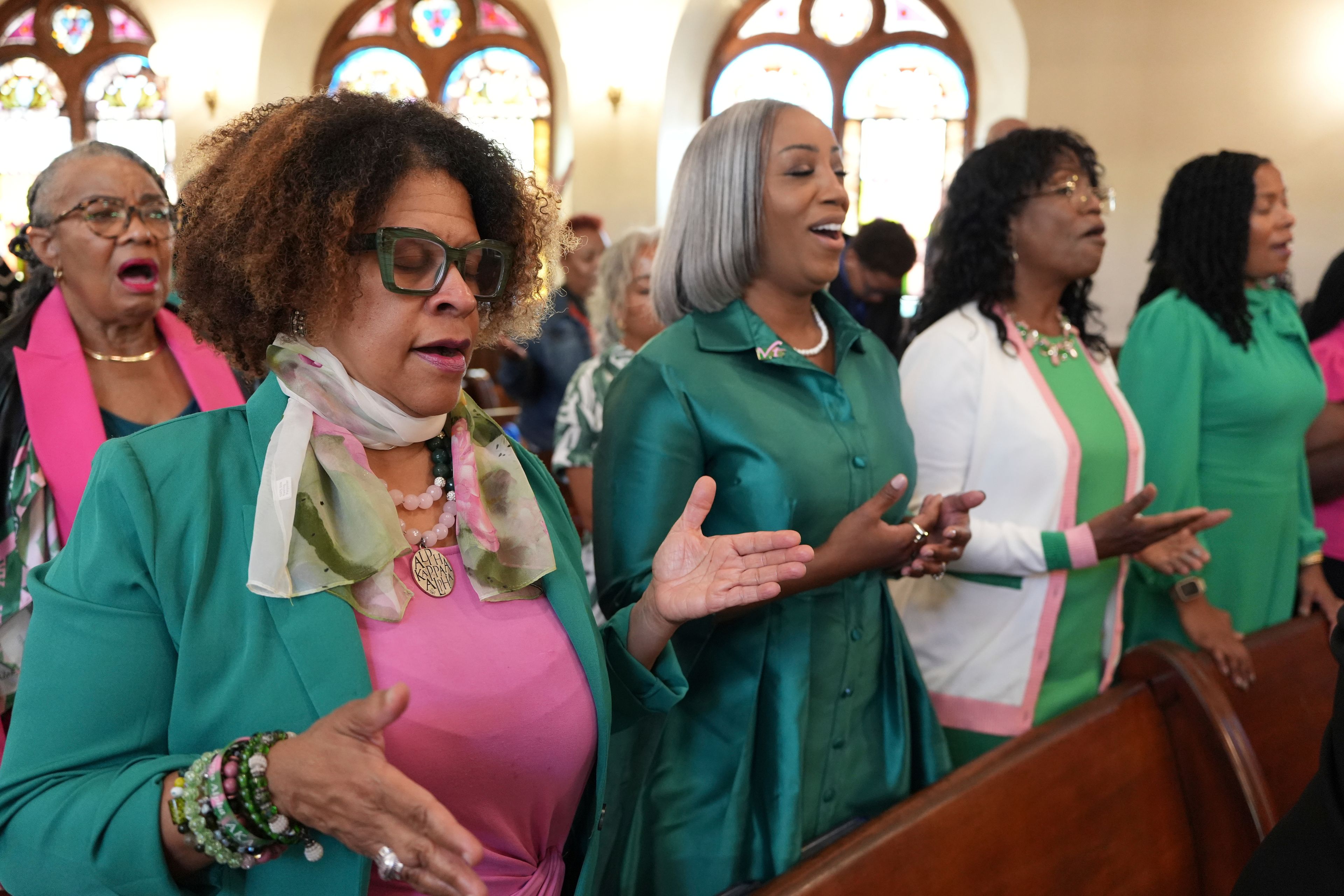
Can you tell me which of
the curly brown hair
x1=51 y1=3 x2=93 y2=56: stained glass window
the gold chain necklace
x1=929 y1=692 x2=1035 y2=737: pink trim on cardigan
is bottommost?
x1=929 y1=692 x2=1035 y2=737: pink trim on cardigan

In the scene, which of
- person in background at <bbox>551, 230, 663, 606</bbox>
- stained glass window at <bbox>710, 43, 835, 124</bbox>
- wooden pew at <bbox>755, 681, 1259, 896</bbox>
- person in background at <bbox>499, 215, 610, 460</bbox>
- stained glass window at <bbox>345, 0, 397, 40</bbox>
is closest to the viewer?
wooden pew at <bbox>755, 681, 1259, 896</bbox>

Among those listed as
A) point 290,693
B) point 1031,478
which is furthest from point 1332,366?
point 290,693

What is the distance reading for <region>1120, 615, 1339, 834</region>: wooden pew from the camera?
166cm

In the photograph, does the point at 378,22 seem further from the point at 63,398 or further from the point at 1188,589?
the point at 1188,589

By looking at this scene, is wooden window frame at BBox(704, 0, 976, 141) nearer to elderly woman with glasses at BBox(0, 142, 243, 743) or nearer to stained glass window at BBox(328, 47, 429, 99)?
stained glass window at BBox(328, 47, 429, 99)

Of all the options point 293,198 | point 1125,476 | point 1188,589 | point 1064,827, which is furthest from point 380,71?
point 1064,827

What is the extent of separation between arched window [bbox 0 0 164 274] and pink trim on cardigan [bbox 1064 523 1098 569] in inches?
374

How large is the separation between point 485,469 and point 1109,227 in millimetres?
7304

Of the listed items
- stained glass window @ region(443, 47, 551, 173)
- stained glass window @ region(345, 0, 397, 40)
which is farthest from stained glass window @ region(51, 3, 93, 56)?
stained glass window @ region(443, 47, 551, 173)

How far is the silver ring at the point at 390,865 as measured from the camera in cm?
89

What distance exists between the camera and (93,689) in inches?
39.9

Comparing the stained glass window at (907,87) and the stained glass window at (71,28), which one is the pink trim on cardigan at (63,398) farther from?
the stained glass window at (71,28)

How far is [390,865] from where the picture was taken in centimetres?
90

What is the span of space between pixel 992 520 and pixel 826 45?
26.3 ft
